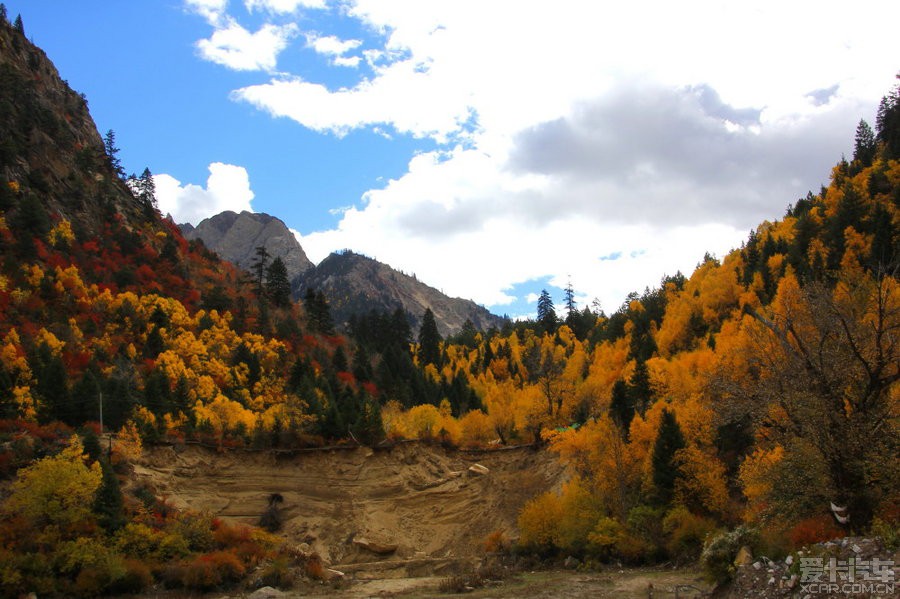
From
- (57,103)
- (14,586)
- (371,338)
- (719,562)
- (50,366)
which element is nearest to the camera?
(719,562)

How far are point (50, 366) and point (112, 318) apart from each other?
21653 millimetres

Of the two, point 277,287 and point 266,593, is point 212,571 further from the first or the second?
point 277,287

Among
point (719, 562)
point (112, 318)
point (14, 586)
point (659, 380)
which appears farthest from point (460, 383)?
point (719, 562)

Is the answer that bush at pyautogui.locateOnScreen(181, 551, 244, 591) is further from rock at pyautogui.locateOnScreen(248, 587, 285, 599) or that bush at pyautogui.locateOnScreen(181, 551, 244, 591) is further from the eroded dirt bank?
the eroded dirt bank

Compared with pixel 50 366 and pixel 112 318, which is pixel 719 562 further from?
pixel 112 318

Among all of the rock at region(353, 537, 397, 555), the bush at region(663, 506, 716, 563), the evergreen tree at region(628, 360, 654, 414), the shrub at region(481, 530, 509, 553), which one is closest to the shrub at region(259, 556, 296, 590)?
the rock at region(353, 537, 397, 555)

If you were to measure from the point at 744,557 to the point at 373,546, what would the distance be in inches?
1407

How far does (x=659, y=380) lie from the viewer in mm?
59312

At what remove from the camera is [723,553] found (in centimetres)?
2055

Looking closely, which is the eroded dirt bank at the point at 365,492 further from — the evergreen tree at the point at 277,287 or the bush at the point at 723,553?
the evergreen tree at the point at 277,287

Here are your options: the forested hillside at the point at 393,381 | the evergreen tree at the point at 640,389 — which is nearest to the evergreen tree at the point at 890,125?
the forested hillside at the point at 393,381

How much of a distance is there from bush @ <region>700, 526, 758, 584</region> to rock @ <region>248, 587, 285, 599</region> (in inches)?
925

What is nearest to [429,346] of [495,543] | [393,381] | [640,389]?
[393,381]

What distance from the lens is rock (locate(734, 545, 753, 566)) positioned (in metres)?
19.3
